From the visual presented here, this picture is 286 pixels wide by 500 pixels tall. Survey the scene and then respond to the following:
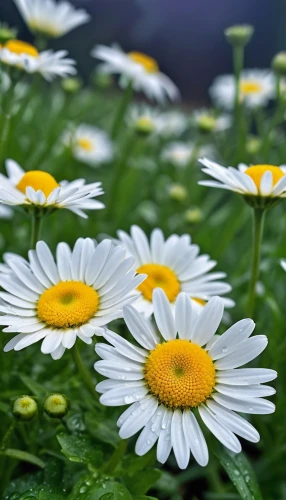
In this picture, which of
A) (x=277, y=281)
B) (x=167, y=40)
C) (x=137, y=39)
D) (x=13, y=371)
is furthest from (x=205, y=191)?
(x=167, y=40)

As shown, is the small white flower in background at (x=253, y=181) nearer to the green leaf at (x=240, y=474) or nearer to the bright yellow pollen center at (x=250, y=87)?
the green leaf at (x=240, y=474)

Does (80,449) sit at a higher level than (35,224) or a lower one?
lower

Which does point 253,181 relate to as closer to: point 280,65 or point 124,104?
point 280,65

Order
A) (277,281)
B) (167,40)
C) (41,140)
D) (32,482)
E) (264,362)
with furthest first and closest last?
(167,40) < (41,140) < (277,281) < (264,362) < (32,482)

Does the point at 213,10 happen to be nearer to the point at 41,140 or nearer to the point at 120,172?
the point at 41,140

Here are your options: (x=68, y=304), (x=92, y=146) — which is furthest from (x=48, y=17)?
(x=68, y=304)

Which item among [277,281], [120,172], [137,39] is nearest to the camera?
[277,281]
